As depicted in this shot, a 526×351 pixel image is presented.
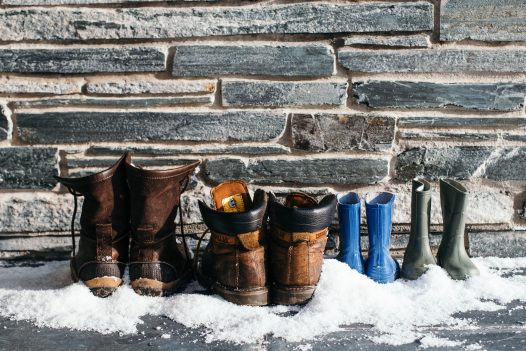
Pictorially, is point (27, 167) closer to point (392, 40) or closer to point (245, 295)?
point (245, 295)

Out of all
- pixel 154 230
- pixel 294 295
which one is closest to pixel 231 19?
pixel 154 230

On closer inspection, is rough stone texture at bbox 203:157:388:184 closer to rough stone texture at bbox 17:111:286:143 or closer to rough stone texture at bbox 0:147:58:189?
rough stone texture at bbox 17:111:286:143

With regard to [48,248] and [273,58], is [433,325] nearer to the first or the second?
[273,58]

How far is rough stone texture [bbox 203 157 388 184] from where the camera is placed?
295 cm

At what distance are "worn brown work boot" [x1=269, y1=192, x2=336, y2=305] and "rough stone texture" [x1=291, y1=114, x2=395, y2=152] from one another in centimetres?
38

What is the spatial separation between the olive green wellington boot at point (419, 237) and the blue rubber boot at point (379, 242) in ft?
0.25

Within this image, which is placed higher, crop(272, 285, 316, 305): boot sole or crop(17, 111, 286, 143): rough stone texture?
crop(17, 111, 286, 143): rough stone texture

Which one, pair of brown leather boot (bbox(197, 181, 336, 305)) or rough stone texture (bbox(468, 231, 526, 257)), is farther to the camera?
rough stone texture (bbox(468, 231, 526, 257))

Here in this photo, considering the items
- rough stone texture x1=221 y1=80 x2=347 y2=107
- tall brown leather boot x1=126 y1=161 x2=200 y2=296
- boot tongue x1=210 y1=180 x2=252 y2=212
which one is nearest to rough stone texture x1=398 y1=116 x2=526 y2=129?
rough stone texture x1=221 y1=80 x2=347 y2=107

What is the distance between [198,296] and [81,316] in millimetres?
433

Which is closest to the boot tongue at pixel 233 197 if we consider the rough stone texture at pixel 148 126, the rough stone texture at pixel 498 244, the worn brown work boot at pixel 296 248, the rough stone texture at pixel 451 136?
the worn brown work boot at pixel 296 248

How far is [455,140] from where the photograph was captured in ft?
9.63

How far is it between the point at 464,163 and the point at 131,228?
143cm

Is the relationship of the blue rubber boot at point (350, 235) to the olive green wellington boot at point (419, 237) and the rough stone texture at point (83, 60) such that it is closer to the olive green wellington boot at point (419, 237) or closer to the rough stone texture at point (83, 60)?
the olive green wellington boot at point (419, 237)
